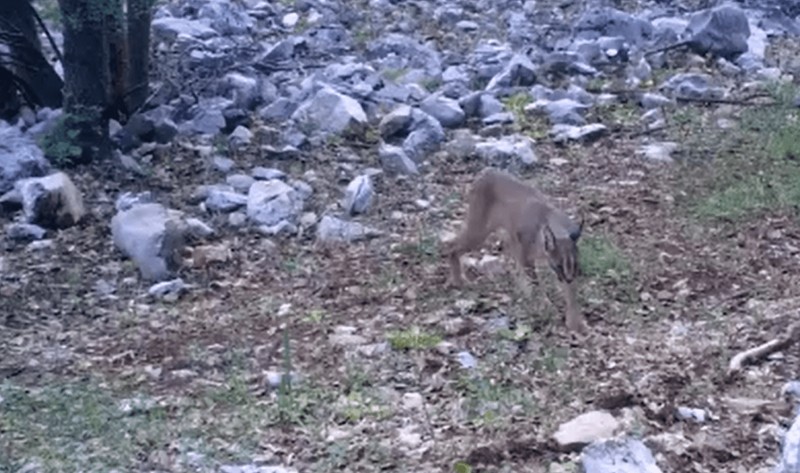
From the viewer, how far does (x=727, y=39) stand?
12.4 m

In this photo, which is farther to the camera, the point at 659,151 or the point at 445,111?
the point at 445,111

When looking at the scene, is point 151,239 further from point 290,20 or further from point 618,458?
point 290,20

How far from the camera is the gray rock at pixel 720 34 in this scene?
1233cm

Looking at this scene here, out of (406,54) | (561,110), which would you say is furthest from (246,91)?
(406,54)

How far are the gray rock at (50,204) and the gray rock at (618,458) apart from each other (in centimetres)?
413

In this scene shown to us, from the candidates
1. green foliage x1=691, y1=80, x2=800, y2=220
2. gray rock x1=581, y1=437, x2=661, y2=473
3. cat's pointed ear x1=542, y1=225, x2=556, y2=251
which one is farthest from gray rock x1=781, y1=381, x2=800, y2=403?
green foliage x1=691, y1=80, x2=800, y2=220

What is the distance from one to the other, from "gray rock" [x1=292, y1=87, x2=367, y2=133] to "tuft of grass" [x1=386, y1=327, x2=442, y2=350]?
3592 millimetres

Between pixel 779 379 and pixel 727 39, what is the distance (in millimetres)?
6621

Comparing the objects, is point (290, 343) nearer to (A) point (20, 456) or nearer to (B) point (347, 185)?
(A) point (20, 456)

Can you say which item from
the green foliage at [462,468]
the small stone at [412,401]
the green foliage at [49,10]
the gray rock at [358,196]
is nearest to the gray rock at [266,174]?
the gray rock at [358,196]

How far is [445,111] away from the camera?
1065 centimetres

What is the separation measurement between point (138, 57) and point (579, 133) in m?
2.86

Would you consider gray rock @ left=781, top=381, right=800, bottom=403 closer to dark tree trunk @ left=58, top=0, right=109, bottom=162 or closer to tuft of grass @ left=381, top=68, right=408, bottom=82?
dark tree trunk @ left=58, top=0, right=109, bottom=162

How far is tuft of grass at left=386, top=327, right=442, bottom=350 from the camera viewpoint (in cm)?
666
